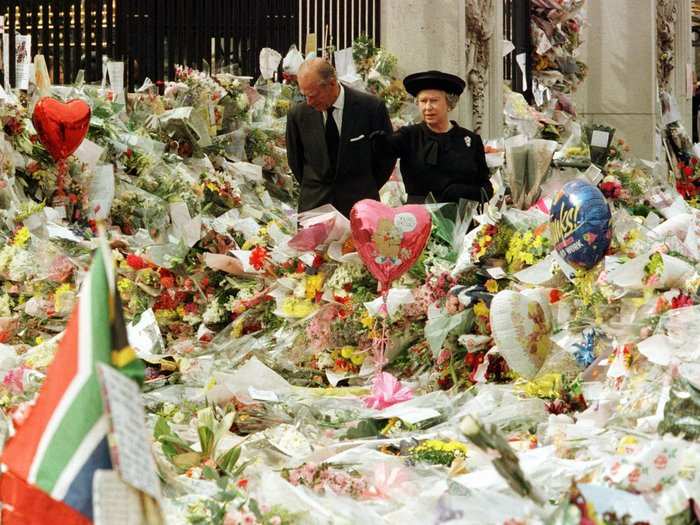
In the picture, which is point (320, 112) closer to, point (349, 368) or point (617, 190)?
point (349, 368)

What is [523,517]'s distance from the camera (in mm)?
3057

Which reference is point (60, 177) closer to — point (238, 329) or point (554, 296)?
point (238, 329)

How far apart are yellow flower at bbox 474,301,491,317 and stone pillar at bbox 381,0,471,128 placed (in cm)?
551

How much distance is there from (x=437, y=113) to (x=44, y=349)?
7.90 ft

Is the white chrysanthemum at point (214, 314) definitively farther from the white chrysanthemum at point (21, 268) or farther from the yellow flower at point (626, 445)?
the yellow flower at point (626, 445)

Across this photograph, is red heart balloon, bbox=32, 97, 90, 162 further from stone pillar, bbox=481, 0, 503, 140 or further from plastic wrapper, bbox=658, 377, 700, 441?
plastic wrapper, bbox=658, 377, 700, 441

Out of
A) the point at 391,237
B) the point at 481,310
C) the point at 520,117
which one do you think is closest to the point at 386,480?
the point at 481,310

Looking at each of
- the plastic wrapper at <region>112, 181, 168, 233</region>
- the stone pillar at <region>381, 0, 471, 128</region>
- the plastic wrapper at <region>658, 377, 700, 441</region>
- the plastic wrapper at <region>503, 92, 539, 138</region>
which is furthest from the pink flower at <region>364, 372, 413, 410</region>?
the plastic wrapper at <region>503, 92, 539, 138</region>

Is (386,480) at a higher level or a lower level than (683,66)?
lower

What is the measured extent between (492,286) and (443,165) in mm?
1305

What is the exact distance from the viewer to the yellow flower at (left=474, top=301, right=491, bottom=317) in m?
6.73

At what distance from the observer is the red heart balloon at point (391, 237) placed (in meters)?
6.83

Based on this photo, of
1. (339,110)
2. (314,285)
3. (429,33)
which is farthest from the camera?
(429,33)

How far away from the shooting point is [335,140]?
857 centimetres
